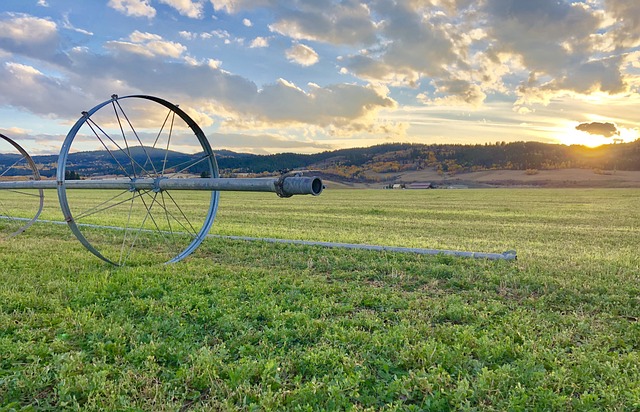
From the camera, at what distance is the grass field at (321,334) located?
128 inches

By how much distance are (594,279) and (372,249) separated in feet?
13.4

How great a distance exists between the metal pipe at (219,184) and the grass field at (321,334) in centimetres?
144

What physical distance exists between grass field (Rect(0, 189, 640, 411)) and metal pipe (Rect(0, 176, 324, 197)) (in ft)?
4.72

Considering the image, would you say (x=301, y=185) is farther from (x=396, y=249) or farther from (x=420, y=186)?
(x=420, y=186)

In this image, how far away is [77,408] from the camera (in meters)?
3.06

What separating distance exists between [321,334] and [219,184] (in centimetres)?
271

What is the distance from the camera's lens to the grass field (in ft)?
10.7

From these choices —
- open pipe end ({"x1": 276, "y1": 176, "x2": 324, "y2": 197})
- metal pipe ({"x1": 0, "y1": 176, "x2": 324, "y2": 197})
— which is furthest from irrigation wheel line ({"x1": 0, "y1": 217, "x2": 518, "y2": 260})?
open pipe end ({"x1": 276, "y1": 176, "x2": 324, "y2": 197})

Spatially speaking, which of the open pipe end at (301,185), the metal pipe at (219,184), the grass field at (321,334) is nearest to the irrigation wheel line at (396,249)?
the grass field at (321,334)

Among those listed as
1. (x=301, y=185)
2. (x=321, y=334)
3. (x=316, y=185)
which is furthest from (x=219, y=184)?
(x=321, y=334)

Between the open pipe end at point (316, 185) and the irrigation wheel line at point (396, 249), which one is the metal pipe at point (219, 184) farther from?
the irrigation wheel line at point (396, 249)

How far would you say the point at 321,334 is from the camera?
4395 mm

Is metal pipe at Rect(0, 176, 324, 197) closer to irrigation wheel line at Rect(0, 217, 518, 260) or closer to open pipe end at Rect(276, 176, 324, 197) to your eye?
open pipe end at Rect(276, 176, 324, 197)

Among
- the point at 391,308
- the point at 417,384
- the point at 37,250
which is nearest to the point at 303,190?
the point at 391,308
